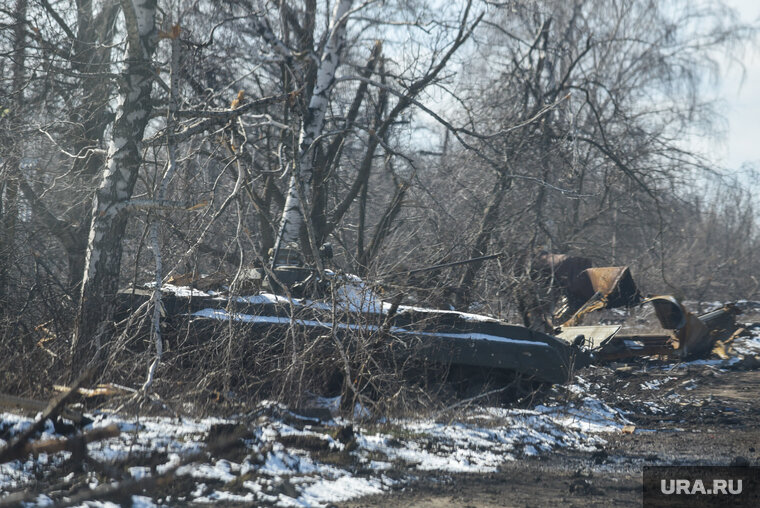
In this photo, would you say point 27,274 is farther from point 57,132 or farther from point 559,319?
point 559,319

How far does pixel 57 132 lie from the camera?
9.72 m

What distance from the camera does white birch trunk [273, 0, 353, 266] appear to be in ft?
30.3

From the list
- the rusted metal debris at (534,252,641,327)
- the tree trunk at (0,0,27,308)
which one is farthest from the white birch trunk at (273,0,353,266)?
the rusted metal debris at (534,252,641,327)

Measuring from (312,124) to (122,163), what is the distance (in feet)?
8.51

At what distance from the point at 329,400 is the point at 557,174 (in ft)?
27.3

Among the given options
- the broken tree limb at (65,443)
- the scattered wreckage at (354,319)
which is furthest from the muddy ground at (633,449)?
the broken tree limb at (65,443)

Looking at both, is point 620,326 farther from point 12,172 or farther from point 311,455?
point 12,172

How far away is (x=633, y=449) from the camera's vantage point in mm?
6492

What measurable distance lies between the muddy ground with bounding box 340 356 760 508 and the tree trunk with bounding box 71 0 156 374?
4.30 metres

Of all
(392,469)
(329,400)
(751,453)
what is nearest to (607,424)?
(751,453)

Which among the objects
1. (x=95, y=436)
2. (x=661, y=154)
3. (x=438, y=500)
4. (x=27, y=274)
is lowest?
(x=438, y=500)

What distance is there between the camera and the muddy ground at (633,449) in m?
4.71

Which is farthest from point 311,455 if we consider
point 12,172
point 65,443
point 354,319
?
point 12,172

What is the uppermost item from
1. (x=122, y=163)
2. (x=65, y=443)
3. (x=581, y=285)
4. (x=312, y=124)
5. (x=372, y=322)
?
(x=312, y=124)
